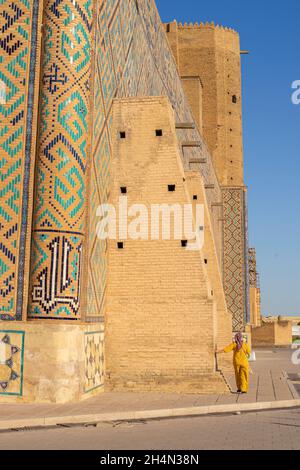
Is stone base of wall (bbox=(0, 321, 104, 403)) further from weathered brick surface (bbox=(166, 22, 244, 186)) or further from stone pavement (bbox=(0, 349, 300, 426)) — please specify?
weathered brick surface (bbox=(166, 22, 244, 186))

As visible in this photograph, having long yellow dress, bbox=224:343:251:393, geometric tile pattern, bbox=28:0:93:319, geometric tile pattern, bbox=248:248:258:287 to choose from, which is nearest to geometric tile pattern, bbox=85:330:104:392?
geometric tile pattern, bbox=28:0:93:319

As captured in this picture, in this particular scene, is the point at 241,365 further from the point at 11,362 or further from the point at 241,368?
the point at 11,362

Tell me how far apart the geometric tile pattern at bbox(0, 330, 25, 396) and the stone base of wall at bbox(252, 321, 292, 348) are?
24.6 meters

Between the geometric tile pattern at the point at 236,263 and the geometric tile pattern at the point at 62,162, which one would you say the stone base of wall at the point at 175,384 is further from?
the geometric tile pattern at the point at 236,263

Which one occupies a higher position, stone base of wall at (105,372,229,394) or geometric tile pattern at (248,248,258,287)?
geometric tile pattern at (248,248,258,287)

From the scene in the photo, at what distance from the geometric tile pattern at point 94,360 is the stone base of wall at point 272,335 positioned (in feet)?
75.9

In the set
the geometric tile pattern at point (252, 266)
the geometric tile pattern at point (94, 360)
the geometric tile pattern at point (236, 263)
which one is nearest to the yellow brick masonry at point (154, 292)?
the geometric tile pattern at point (94, 360)

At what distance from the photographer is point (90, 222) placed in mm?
8867

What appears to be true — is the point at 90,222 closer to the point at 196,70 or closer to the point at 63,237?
the point at 63,237

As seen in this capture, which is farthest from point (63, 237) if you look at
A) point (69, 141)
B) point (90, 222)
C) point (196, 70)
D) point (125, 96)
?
point (196, 70)

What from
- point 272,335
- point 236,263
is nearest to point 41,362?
point 236,263

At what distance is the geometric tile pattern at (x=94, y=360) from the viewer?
8.45m

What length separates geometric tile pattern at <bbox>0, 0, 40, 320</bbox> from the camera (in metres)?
8.26
